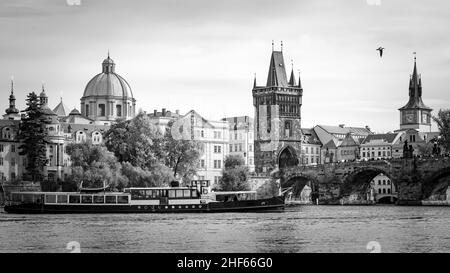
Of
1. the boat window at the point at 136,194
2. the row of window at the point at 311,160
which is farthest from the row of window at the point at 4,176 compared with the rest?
the row of window at the point at 311,160

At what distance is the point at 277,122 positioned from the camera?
344 feet

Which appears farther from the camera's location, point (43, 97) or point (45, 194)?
point (43, 97)

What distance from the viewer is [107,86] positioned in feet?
295

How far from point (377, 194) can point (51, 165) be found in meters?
43.5

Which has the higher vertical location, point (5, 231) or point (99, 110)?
point (99, 110)

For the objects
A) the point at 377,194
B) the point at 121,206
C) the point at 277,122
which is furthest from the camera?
the point at 277,122

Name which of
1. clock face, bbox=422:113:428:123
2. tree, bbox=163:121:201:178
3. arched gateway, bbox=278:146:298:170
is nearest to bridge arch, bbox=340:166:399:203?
clock face, bbox=422:113:428:123

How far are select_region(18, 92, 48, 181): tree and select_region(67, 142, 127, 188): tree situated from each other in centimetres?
201

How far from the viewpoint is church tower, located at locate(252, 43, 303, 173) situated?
336 feet

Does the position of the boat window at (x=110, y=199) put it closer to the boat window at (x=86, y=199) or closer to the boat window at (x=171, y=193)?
the boat window at (x=86, y=199)
